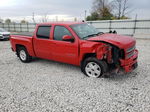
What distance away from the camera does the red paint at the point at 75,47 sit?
344 centimetres

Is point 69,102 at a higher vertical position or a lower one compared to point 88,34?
lower

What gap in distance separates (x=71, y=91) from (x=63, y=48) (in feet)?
5.09

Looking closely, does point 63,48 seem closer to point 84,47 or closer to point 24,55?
point 84,47

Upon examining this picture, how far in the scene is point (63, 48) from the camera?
165 inches

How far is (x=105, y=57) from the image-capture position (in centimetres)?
350

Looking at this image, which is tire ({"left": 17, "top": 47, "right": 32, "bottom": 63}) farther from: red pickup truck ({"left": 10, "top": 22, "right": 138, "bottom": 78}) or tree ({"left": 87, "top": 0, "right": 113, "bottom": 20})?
tree ({"left": 87, "top": 0, "right": 113, "bottom": 20})

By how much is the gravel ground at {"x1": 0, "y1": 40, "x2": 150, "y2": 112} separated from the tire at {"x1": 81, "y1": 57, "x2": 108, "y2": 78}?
0.18 m

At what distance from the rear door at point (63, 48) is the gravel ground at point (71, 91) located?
1.73 ft

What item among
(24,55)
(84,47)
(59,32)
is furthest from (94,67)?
(24,55)

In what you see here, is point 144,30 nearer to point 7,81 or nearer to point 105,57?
point 105,57

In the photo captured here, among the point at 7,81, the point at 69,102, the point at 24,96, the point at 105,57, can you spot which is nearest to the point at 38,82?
the point at 24,96

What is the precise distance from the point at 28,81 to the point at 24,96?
0.84 m

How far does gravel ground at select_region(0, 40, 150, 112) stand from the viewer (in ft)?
8.56

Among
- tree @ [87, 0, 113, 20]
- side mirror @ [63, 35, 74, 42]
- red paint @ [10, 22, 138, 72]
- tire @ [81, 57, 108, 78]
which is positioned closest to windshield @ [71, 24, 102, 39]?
red paint @ [10, 22, 138, 72]
